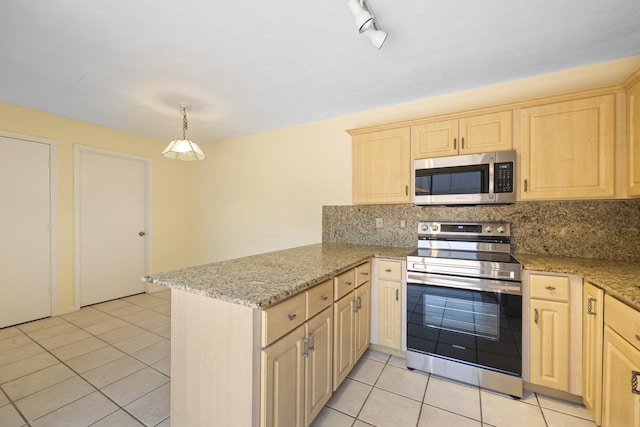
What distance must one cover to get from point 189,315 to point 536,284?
2.14 meters

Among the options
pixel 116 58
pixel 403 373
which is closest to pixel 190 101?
pixel 116 58

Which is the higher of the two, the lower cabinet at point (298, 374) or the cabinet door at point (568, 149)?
the cabinet door at point (568, 149)

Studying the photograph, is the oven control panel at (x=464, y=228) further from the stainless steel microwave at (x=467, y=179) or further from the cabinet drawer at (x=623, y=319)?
the cabinet drawer at (x=623, y=319)

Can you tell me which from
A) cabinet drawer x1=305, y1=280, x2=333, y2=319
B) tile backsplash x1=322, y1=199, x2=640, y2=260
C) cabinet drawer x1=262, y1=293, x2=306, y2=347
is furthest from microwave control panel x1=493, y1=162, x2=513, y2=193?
cabinet drawer x1=262, y1=293, x2=306, y2=347

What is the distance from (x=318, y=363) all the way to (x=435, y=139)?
1.97m

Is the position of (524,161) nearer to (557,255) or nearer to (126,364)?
(557,255)

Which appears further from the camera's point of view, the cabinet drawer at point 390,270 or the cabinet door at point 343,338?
the cabinet drawer at point 390,270

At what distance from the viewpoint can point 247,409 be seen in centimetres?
110

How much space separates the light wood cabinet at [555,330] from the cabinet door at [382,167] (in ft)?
3.75

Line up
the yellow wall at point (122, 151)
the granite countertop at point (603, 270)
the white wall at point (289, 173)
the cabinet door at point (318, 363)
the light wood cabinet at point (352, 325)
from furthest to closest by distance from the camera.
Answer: the yellow wall at point (122, 151) → the white wall at point (289, 173) → the light wood cabinet at point (352, 325) → the cabinet door at point (318, 363) → the granite countertop at point (603, 270)

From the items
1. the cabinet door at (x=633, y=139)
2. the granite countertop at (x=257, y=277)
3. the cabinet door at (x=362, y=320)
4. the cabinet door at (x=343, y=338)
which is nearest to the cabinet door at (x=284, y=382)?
the granite countertop at (x=257, y=277)

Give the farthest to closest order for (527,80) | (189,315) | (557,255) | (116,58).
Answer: (527,80) → (557,255) → (116,58) → (189,315)

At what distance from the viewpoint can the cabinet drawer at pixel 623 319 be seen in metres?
1.13

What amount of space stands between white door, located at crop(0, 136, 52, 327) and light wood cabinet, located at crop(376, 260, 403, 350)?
3.81 metres
